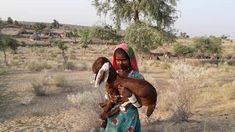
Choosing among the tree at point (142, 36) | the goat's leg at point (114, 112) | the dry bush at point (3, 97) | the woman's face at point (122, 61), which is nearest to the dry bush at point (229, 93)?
the tree at point (142, 36)

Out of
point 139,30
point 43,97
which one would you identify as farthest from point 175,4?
point 43,97

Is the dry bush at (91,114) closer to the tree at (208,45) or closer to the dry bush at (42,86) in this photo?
the dry bush at (42,86)

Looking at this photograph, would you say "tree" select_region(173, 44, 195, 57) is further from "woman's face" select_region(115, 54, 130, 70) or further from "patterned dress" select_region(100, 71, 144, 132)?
"woman's face" select_region(115, 54, 130, 70)

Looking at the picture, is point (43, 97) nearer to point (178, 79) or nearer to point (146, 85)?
point (178, 79)

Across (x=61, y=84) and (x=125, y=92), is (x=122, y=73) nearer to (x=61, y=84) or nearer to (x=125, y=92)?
(x=125, y=92)

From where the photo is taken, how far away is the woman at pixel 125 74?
520cm

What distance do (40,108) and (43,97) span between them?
2237 millimetres

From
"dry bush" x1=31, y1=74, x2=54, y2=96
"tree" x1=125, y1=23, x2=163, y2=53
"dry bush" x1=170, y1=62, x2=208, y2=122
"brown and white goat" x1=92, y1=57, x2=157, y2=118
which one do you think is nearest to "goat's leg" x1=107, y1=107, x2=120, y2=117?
"brown and white goat" x1=92, y1=57, x2=157, y2=118

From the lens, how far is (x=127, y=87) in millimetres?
4988

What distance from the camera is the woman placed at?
5199mm

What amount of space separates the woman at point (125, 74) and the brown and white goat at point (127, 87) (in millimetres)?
125

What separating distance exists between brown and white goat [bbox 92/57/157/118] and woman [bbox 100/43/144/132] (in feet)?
0.41

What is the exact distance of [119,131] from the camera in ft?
17.7

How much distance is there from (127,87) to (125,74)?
0.29m
